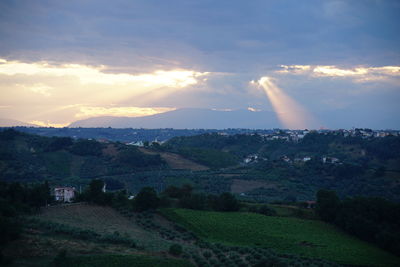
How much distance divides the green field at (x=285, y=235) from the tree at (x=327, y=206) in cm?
157

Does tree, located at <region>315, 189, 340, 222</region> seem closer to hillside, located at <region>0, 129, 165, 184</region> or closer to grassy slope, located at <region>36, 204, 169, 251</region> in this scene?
grassy slope, located at <region>36, 204, 169, 251</region>

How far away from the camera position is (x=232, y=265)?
2512 cm

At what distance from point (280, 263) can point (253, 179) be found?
56406 mm

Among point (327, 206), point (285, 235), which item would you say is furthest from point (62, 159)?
point (285, 235)

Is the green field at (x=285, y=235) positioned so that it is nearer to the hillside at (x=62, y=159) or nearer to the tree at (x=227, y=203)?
the tree at (x=227, y=203)

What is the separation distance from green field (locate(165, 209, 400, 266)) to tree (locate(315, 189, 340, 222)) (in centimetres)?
157

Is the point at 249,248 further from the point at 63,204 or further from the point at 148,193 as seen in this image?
the point at 63,204

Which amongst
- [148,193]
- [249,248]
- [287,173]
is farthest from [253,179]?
[249,248]

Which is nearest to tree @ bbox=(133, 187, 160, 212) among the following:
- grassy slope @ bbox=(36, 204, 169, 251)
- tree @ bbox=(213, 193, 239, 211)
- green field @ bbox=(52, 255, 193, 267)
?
grassy slope @ bbox=(36, 204, 169, 251)

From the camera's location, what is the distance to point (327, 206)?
1657 inches

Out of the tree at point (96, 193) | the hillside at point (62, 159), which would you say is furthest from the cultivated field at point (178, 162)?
the tree at point (96, 193)

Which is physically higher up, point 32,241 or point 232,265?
point 32,241

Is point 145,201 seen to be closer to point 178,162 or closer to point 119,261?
point 119,261

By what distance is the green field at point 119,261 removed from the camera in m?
21.7
